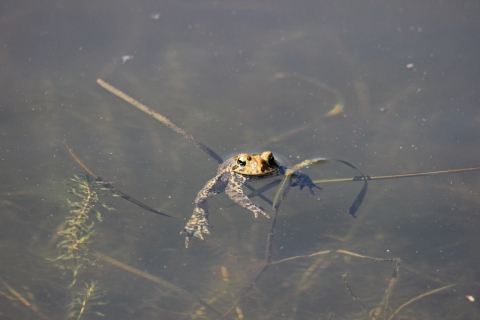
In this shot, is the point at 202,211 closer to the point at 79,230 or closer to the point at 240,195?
the point at 240,195

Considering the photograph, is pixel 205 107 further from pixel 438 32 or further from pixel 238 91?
pixel 438 32

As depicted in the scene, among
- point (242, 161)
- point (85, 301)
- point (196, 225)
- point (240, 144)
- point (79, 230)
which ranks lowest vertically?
point (85, 301)

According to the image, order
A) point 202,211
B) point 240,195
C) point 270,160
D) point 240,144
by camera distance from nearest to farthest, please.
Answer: point 240,195 < point 270,160 < point 202,211 < point 240,144

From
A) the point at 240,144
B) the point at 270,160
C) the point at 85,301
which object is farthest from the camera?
the point at 240,144

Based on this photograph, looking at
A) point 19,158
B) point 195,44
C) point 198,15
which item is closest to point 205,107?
point 195,44

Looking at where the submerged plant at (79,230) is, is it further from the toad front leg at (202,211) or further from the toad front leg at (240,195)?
the toad front leg at (240,195)

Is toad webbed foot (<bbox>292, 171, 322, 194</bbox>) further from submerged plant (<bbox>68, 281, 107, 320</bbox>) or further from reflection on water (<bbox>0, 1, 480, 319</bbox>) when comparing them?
submerged plant (<bbox>68, 281, 107, 320</bbox>)

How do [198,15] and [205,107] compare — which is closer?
[205,107]

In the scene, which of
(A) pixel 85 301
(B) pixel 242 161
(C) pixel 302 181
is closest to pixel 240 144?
(B) pixel 242 161

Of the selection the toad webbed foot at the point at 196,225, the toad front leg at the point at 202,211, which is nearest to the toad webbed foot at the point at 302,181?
the toad front leg at the point at 202,211
